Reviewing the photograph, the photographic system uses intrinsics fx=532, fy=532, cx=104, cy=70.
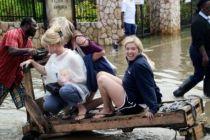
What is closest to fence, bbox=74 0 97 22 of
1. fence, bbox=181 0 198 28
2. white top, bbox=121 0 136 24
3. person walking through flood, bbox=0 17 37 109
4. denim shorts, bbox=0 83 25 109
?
white top, bbox=121 0 136 24

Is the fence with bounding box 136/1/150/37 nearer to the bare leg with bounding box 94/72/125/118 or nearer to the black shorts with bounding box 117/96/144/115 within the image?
the bare leg with bounding box 94/72/125/118

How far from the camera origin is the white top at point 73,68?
6.62 metres

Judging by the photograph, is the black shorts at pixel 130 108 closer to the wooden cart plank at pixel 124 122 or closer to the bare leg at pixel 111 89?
the bare leg at pixel 111 89

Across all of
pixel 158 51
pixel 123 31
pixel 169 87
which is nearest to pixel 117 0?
pixel 123 31

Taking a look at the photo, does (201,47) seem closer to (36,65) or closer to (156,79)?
(156,79)

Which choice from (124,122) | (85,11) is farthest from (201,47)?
(85,11)

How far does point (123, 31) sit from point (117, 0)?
1.00m

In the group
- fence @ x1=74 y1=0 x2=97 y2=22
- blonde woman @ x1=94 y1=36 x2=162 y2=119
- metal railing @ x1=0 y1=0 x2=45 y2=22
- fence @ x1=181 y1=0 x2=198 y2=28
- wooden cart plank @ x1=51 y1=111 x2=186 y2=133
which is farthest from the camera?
fence @ x1=181 y1=0 x2=198 y2=28

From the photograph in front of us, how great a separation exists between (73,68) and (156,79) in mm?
4418

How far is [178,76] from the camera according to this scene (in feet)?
36.1

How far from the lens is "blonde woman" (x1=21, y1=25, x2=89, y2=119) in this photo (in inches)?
257

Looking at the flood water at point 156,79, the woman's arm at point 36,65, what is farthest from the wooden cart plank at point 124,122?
the woman's arm at point 36,65

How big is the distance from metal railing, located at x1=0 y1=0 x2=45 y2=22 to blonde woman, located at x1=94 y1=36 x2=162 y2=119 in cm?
1070

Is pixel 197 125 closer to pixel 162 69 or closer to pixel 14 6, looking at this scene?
pixel 162 69
